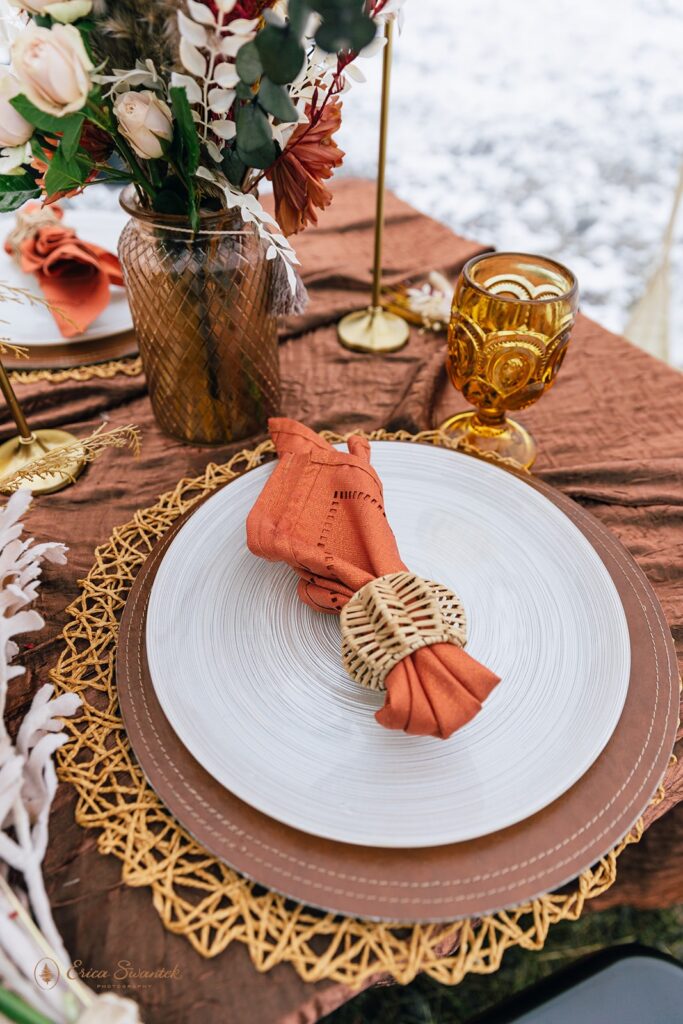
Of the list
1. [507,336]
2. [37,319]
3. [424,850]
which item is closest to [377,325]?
[507,336]

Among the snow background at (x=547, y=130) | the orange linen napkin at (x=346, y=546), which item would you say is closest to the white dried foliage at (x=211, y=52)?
the orange linen napkin at (x=346, y=546)

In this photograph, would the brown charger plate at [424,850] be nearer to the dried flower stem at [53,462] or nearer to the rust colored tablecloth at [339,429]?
the rust colored tablecloth at [339,429]

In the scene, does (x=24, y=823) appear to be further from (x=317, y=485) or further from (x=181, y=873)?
(x=317, y=485)

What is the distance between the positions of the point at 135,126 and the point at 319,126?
0.49 ft

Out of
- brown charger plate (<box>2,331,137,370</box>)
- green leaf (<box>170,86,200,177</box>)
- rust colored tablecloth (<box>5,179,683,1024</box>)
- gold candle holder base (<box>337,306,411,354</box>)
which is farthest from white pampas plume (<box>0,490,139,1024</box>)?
gold candle holder base (<box>337,306,411,354</box>)

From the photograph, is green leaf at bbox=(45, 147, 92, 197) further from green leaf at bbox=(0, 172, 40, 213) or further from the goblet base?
the goblet base

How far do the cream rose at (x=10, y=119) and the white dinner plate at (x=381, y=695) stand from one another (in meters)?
0.30

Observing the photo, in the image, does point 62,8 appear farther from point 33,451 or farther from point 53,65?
point 33,451

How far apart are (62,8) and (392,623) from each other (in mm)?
447

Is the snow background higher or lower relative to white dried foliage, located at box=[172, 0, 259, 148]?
lower

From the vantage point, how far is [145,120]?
49cm

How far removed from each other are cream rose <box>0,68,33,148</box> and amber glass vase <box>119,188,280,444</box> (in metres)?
0.10

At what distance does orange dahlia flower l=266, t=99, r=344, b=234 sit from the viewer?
56 centimetres

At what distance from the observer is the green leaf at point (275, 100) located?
1.54 feet
